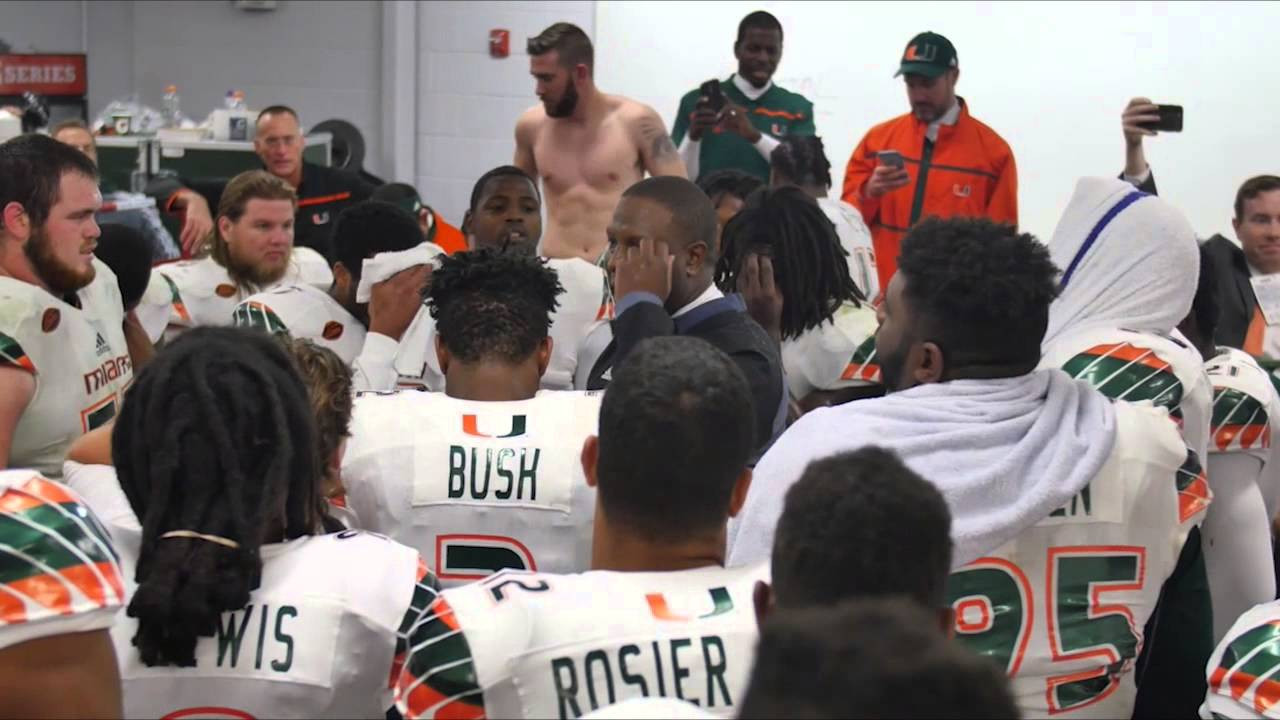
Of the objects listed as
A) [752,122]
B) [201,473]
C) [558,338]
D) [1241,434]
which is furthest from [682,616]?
[752,122]

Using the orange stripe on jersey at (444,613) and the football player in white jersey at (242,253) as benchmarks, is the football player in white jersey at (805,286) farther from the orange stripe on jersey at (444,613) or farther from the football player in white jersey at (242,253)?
the orange stripe on jersey at (444,613)

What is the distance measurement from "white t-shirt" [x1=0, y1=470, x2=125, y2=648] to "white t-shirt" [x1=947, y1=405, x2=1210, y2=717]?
1123 mm

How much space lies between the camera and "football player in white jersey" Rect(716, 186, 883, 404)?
3984 mm

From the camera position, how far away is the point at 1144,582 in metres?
2.22

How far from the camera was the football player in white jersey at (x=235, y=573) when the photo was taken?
178 cm

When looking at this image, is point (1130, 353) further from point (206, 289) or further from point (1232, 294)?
point (1232, 294)

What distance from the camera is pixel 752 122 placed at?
6875mm

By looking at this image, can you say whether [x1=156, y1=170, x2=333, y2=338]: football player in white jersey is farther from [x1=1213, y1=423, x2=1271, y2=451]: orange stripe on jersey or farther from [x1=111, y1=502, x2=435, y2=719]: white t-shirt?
[x1=111, y1=502, x2=435, y2=719]: white t-shirt

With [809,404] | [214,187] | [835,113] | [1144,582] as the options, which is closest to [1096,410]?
[1144,582]

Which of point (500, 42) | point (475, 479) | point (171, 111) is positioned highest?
point (500, 42)

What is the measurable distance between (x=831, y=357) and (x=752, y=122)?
10.1 ft

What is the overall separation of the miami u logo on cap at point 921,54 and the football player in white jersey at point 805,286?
2.24 m

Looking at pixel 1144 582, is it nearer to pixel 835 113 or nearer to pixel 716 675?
pixel 716 675

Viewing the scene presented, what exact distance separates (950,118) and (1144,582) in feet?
14.6
